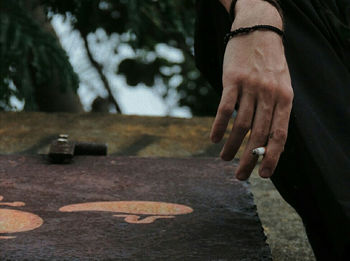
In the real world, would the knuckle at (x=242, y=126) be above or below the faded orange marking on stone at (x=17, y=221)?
above

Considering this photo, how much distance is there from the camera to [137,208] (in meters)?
1.15

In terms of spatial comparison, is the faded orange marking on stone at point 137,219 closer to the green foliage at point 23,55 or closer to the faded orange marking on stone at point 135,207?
the faded orange marking on stone at point 135,207

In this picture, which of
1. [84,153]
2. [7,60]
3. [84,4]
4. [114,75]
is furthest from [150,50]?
[84,153]

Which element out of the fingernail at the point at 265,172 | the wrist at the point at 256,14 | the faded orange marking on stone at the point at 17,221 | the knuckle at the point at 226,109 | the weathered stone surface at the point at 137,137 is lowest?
the weathered stone surface at the point at 137,137

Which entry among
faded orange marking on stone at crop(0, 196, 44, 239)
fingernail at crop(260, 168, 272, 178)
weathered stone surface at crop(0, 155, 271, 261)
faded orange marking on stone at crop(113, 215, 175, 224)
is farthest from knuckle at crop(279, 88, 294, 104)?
faded orange marking on stone at crop(0, 196, 44, 239)

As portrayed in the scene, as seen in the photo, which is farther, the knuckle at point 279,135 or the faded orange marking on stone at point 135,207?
the faded orange marking on stone at point 135,207

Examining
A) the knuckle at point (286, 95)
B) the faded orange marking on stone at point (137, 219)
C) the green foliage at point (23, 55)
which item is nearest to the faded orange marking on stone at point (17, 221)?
the faded orange marking on stone at point (137, 219)

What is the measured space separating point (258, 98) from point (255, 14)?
0.17m

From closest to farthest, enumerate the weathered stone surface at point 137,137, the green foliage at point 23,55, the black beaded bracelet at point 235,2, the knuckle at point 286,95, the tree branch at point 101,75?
the knuckle at point 286,95
the black beaded bracelet at point 235,2
the weathered stone surface at point 137,137
the green foliage at point 23,55
the tree branch at point 101,75

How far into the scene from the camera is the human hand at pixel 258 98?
2.87 feet

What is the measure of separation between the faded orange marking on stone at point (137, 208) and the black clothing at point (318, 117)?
0.23m

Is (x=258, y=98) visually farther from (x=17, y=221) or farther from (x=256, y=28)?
(x=17, y=221)

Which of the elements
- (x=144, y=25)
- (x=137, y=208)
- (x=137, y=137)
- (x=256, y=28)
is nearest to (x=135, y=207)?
(x=137, y=208)

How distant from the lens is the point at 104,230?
1.03 m
